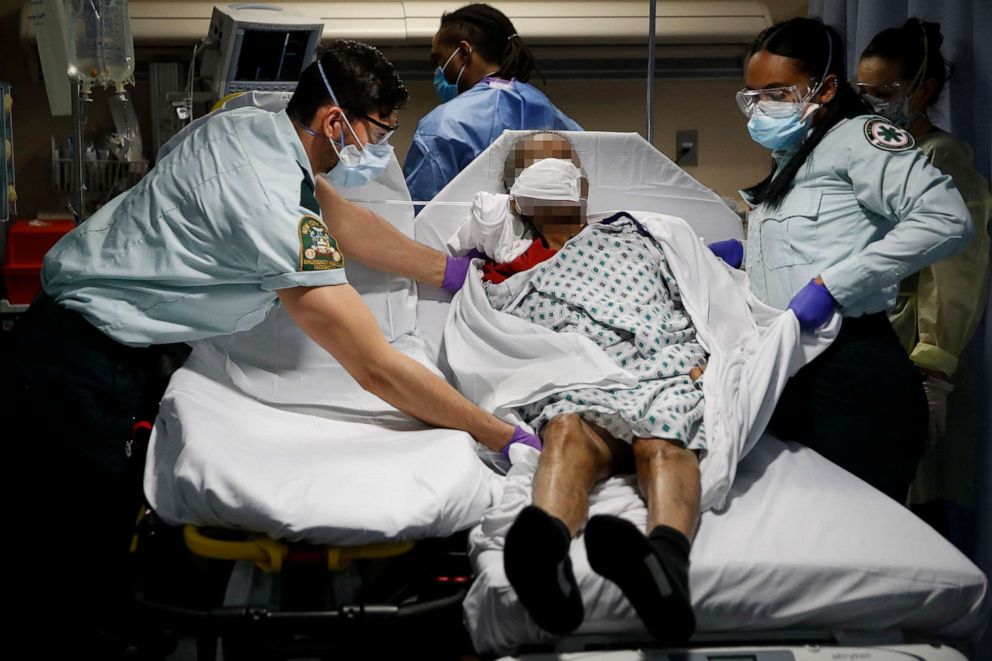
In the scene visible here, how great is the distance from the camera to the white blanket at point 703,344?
6.64ft

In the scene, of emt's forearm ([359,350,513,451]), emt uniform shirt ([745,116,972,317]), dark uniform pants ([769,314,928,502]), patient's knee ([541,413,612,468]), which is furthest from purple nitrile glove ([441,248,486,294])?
dark uniform pants ([769,314,928,502])

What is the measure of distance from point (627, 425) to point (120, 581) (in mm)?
1088

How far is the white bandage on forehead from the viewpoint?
250 cm

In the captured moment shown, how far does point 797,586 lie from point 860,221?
0.91 m

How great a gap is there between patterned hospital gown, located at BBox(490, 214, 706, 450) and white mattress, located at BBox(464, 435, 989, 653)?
0.28m

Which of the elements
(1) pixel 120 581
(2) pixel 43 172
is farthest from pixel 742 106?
(2) pixel 43 172

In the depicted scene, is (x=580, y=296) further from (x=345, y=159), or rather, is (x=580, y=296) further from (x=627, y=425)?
(x=345, y=159)

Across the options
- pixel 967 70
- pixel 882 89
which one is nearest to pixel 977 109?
pixel 967 70

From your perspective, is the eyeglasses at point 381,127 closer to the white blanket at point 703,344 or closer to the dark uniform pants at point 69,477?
the white blanket at point 703,344

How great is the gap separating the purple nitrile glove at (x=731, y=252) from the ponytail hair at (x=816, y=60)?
0.31 m

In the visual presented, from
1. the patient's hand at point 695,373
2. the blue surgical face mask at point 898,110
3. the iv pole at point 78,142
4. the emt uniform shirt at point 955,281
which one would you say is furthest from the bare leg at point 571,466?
the iv pole at point 78,142

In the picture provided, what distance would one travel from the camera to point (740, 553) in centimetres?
171

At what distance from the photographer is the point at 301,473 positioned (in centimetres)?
179

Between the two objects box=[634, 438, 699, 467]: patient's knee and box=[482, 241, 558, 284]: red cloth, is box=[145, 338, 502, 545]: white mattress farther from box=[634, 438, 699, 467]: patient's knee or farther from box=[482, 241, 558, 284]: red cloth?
box=[482, 241, 558, 284]: red cloth
